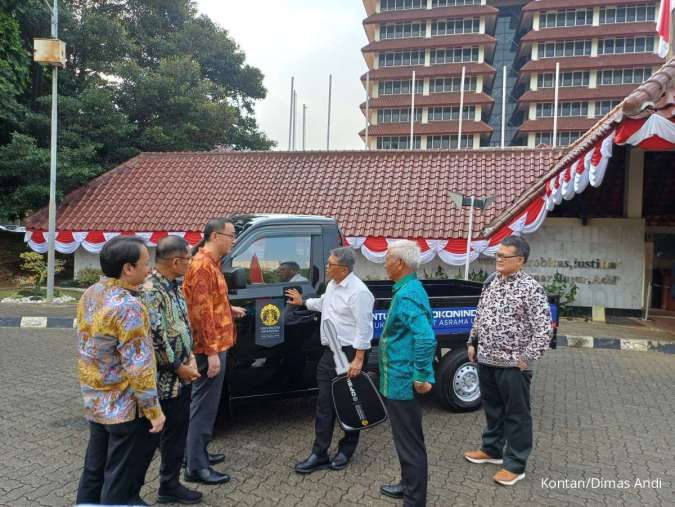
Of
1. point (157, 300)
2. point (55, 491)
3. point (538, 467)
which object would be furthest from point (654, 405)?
point (55, 491)

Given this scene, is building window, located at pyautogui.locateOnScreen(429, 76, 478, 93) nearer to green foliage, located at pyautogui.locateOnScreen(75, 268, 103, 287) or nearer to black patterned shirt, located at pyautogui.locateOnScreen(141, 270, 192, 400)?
green foliage, located at pyautogui.locateOnScreen(75, 268, 103, 287)

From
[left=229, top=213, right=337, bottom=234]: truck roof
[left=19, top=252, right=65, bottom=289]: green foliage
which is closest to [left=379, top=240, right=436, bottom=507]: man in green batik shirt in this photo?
[left=229, top=213, right=337, bottom=234]: truck roof

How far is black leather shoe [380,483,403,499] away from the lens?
3459 mm

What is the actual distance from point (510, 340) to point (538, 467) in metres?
1.20

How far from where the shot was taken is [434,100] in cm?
5003

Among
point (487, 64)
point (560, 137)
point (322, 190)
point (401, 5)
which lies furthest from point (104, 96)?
point (560, 137)

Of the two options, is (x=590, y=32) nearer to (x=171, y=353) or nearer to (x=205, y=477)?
(x=205, y=477)

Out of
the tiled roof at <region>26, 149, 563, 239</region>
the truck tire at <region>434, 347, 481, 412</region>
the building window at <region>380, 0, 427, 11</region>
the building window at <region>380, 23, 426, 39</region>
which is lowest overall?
the truck tire at <region>434, 347, 481, 412</region>

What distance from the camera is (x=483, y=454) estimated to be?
4.06 metres

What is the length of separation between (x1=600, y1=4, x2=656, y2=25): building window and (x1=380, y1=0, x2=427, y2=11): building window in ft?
56.9

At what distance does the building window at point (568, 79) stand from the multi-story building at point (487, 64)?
9 centimetres

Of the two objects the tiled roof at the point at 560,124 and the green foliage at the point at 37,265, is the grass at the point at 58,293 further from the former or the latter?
the tiled roof at the point at 560,124

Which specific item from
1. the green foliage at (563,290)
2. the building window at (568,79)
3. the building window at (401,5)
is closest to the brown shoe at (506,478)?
the green foliage at (563,290)

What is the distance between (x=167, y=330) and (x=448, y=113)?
170 ft
